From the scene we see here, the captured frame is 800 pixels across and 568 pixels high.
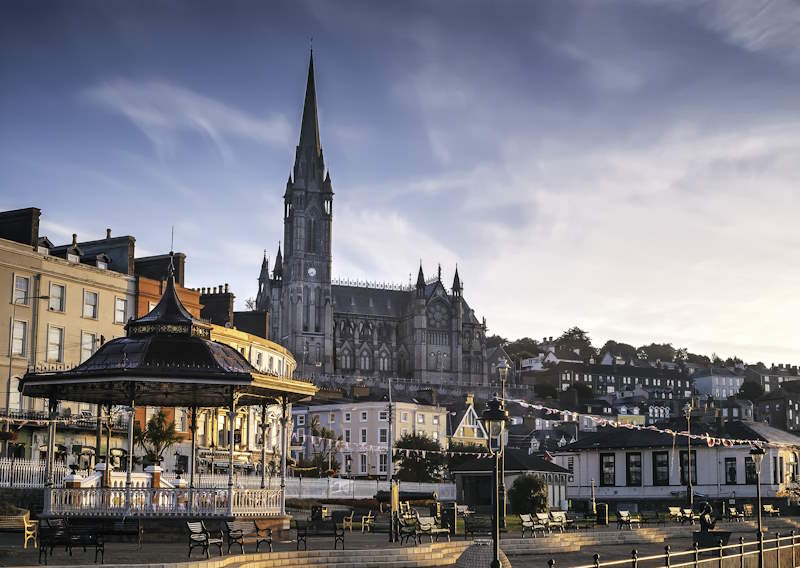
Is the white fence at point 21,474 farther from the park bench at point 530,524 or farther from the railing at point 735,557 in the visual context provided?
the railing at point 735,557

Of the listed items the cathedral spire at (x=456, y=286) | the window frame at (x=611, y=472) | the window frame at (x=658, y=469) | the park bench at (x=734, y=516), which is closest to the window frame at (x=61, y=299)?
the window frame at (x=611, y=472)

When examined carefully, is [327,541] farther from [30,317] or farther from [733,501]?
[733,501]

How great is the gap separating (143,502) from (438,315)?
156295 mm

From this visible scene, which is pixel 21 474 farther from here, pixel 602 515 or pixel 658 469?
pixel 658 469

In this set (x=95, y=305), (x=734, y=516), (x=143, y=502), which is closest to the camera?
(x=143, y=502)

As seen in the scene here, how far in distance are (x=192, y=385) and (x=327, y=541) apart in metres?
6.60

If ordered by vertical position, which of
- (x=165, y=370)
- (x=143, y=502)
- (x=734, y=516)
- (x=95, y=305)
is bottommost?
(x=734, y=516)

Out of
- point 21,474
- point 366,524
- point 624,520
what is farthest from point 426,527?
point 21,474

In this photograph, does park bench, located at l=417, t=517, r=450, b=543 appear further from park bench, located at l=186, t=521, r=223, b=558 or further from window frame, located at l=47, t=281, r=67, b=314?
window frame, located at l=47, t=281, r=67, b=314

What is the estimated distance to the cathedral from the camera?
6821 inches

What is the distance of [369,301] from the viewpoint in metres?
187

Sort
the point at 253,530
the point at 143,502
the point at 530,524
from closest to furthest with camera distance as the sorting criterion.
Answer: the point at 143,502, the point at 253,530, the point at 530,524

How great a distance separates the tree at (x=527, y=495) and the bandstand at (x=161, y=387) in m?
23.0

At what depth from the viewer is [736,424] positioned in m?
66.8
